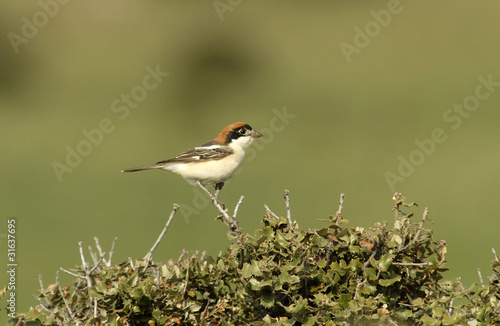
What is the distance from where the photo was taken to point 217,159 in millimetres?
6715

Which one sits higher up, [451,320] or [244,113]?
[244,113]

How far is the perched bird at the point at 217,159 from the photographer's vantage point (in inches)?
259

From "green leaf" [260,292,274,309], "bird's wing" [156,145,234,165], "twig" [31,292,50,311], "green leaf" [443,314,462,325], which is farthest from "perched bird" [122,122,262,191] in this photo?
"green leaf" [443,314,462,325]

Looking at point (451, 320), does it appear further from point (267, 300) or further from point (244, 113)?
point (244, 113)

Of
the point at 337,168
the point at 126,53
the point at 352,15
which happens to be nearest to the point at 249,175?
the point at 337,168

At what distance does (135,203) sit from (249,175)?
2.40 m

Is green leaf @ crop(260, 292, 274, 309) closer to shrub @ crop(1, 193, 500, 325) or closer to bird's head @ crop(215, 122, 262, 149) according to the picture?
shrub @ crop(1, 193, 500, 325)

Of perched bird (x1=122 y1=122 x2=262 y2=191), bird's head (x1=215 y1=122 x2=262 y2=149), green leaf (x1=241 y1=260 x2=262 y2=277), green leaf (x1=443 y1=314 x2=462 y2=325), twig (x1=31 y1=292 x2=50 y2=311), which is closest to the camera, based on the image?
green leaf (x1=443 y1=314 x2=462 y2=325)

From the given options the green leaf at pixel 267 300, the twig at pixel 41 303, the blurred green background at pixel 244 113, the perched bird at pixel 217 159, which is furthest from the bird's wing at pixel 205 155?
the green leaf at pixel 267 300

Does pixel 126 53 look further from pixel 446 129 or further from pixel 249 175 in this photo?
pixel 446 129

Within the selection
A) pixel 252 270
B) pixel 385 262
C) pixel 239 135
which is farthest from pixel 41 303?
pixel 239 135

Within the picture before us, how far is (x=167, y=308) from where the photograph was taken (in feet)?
9.05

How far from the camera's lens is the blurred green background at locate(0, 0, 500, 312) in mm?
11977

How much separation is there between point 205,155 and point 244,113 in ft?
32.0
